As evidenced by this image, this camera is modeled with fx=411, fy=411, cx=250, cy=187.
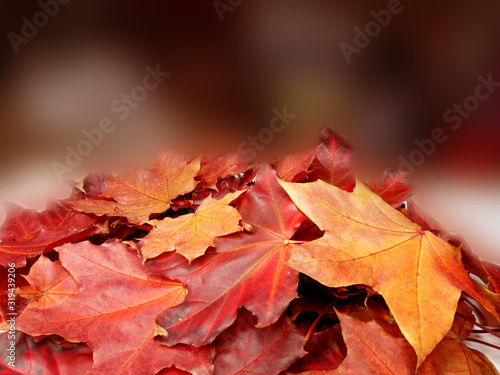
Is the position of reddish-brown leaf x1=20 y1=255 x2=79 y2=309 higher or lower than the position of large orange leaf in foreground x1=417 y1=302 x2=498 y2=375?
higher

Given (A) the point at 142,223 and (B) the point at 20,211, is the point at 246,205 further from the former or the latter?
(B) the point at 20,211

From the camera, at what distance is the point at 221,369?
0.22 m

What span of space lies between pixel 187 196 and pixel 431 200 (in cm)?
33

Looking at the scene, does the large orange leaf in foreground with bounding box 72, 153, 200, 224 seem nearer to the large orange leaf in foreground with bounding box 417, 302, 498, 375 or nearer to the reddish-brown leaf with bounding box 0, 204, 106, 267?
the reddish-brown leaf with bounding box 0, 204, 106, 267

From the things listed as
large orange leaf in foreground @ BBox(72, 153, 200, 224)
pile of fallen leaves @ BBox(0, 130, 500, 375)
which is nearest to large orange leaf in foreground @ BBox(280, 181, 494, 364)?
pile of fallen leaves @ BBox(0, 130, 500, 375)

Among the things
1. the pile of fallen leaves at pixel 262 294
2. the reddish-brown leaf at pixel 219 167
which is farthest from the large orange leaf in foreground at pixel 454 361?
the reddish-brown leaf at pixel 219 167

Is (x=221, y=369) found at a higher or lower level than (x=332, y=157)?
lower

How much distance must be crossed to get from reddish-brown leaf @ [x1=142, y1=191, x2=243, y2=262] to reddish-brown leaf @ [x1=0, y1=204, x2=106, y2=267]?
6cm

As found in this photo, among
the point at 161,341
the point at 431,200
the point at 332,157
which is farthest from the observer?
the point at 431,200

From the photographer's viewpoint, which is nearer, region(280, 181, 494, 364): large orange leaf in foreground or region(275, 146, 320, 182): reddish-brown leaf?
region(280, 181, 494, 364): large orange leaf in foreground

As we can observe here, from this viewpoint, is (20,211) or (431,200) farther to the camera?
(431,200)

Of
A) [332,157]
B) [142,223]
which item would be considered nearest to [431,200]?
[332,157]

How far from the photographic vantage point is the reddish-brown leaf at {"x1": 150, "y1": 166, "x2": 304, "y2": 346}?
22 centimetres

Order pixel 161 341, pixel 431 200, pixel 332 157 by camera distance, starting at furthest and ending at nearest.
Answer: pixel 431 200, pixel 332 157, pixel 161 341
